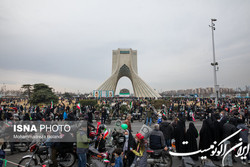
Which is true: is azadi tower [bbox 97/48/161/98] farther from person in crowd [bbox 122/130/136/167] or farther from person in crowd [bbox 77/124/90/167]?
person in crowd [bbox 77/124/90/167]

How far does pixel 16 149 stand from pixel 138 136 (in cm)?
464

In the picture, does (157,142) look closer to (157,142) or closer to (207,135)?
(157,142)

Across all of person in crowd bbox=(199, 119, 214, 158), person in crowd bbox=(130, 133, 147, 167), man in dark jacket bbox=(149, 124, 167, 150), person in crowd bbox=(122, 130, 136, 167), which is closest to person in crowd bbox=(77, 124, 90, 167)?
person in crowd bbox=(122, 130, 136, 167)

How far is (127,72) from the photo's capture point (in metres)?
47.6

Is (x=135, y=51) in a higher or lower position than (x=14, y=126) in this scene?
higher

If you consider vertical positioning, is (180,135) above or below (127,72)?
below

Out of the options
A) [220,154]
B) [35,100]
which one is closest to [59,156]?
[220,154]

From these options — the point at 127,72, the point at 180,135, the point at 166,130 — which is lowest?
the point at 180,135

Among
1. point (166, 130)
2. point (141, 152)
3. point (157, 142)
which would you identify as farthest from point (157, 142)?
point (166, 130)

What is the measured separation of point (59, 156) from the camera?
401 cm

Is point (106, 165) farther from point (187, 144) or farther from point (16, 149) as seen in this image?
point (16, 149)

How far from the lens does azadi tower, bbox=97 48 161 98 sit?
39963mm

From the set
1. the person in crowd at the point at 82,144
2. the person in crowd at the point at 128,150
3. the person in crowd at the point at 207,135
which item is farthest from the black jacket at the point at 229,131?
the person in crowd at the point at 82,144

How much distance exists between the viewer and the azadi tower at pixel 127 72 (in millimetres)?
39963
